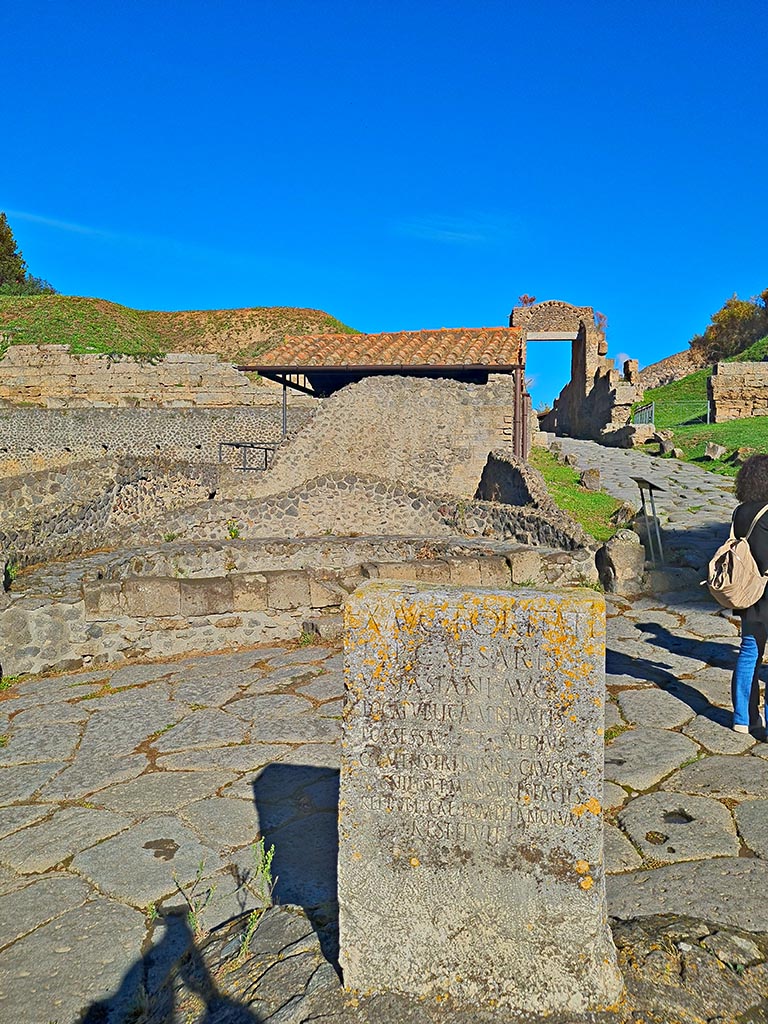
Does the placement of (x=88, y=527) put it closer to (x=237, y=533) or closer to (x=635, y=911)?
(x=237, y=533)

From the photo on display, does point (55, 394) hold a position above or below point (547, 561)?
above

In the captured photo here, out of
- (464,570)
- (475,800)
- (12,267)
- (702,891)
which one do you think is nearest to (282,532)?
(464,570)

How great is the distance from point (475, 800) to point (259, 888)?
1.34m

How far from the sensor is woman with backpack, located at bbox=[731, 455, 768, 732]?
Answer: 4.17m

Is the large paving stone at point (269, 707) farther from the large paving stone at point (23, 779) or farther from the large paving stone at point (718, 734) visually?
the large paving stone at point (718, 734)

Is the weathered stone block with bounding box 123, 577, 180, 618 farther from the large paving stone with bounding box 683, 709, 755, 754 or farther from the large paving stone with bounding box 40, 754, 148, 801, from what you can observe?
the large paving stone with bounding box 683, 709, 755, 754

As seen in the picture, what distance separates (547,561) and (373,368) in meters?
7.28

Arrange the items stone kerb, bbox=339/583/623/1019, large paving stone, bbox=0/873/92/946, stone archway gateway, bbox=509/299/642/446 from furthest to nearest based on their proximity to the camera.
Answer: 1. stone archway gateway, bbox=509/299/642/446
2. large paving stone, bbox=0/873/92/946
3. stone kerb, bbox=339/583/623/1019

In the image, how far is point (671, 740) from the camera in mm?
4227

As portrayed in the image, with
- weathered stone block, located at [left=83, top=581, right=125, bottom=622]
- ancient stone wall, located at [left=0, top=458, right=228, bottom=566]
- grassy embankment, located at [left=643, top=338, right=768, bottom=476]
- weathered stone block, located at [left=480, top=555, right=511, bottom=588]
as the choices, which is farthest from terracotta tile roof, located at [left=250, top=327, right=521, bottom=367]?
weathered stone block, located at [left=83, top=581, right=125, bottom=622]

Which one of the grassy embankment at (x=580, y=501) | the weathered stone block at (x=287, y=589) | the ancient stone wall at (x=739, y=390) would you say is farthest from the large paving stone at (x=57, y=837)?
the ancient stone wall at (x=739, y=390)

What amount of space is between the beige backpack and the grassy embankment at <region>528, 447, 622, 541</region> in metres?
5.13

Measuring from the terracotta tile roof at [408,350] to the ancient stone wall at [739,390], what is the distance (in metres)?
12.2

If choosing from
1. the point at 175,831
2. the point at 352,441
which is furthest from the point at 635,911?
the point at 352,441
